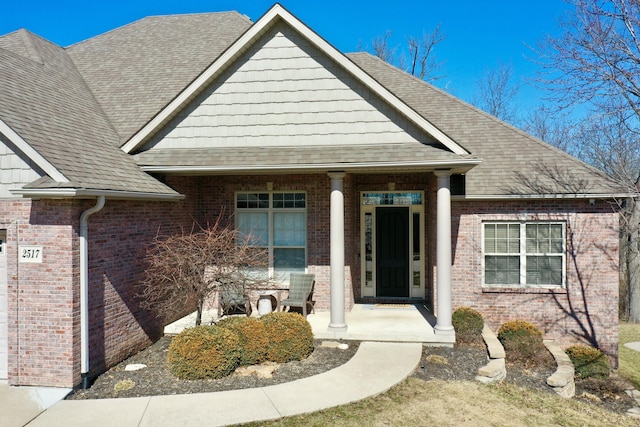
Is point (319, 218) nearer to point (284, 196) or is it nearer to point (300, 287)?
point (284, 196)

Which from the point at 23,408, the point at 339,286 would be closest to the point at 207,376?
the point at 23,408

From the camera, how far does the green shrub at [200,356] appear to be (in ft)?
23.6

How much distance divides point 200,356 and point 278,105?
5.56 metres

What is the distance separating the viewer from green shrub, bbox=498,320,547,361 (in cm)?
901

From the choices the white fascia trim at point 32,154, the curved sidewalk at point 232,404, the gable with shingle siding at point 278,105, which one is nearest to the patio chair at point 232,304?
the curved sidewalk at point 232,404

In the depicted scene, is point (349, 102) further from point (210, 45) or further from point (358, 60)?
point (210, 45)

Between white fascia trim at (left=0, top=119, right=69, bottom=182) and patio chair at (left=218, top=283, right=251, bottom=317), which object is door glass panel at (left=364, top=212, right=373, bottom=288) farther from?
white fascia trim at (left=0, top=119, right=69, bottom=182)

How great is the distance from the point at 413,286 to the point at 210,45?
391 inches

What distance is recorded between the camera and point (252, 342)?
784cm

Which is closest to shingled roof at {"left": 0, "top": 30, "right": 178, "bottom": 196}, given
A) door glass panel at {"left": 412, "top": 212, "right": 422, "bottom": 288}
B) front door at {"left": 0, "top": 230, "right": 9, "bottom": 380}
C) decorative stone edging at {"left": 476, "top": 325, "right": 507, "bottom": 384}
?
front door at {"left": 0, "top": 230, "right": 9, "bottom": 380}

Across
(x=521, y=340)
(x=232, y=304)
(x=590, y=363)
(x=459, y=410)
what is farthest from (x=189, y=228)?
(x=590, y=363)

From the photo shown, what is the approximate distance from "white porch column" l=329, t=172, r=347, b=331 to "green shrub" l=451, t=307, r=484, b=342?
95.0 inches

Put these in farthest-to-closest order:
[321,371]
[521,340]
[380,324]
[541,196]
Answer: [541,196]
[380,324]
[521,340]
[321,371]

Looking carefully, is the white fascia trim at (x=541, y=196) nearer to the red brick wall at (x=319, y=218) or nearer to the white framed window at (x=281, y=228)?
the red brick wall at (x=319, y=218)
